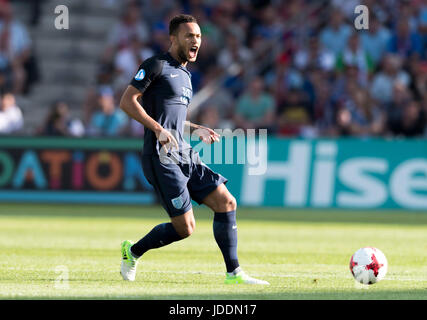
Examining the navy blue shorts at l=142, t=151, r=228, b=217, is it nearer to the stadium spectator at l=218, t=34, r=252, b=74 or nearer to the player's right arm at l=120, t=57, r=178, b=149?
the player's right arm at l=120, t=57, r=178, b=149

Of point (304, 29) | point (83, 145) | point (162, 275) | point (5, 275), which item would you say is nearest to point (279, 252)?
point (162, 275)

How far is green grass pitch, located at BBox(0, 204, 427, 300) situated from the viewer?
782 centimetres

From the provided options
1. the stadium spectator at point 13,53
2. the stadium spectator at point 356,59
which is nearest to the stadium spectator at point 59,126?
the stadium spectator at point 13,53

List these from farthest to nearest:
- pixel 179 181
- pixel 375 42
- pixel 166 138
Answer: pixel 375 42, pixel 179 181, pixel 166 138

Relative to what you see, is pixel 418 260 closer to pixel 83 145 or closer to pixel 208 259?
pixel 208 259

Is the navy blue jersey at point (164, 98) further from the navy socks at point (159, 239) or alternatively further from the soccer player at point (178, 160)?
the navy socks at point (159, 239)

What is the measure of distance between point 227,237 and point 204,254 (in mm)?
2723

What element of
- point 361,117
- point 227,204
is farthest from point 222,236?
point 361,117

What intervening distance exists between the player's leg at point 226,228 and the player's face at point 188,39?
123 centimetres

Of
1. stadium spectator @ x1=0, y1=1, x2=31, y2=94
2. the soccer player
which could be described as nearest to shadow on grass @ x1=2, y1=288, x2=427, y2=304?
the soccer player

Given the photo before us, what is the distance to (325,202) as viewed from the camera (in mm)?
18500

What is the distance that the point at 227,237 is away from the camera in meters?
8.48

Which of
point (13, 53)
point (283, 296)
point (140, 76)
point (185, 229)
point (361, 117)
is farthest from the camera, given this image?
point (13, 53)

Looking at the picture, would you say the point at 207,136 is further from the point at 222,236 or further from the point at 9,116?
the point at 9,116
